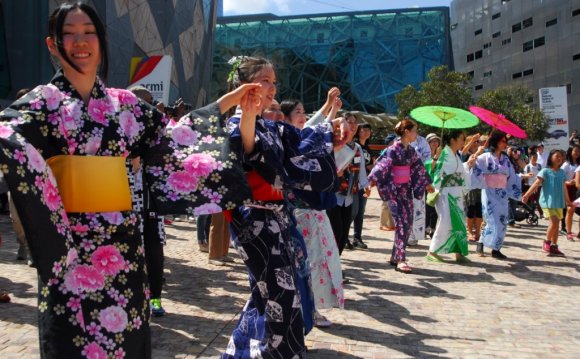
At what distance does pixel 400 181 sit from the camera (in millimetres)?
6516

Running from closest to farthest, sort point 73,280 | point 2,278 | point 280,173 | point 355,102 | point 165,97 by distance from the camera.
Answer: point 73,280 < point 280,173 < point 2,278 < point 165,97 < point 355,102

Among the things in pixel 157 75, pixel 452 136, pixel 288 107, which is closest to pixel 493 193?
pixel 452 136

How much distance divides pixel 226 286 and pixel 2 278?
224 cm

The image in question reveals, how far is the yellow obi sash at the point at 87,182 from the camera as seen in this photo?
6.26 feet

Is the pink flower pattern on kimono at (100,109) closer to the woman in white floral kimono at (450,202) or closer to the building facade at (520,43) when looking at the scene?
the woman in white floral kimono at (450,202)

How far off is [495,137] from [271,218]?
552 centimetres

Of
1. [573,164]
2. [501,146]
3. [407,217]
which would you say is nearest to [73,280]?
[407,217]

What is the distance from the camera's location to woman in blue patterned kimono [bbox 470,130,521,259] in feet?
23.7

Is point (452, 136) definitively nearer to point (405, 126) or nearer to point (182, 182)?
point (405, 126)

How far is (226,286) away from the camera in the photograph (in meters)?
5.33

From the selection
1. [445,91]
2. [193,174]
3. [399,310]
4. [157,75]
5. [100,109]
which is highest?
[445,91]

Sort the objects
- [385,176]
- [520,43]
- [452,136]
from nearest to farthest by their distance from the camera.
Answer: [385,176] < [452,136] < [520,43]

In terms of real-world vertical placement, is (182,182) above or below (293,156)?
below

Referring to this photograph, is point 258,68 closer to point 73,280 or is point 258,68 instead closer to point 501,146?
point 73,280
